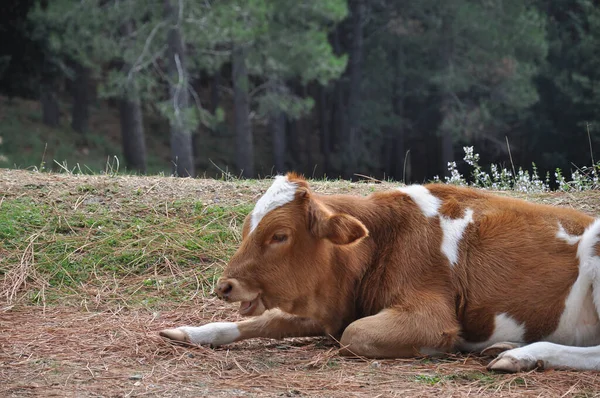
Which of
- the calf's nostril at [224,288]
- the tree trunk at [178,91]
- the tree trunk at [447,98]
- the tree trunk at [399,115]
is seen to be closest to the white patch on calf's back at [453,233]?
the calf's nostril at [224,288]

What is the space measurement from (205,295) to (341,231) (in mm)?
1934

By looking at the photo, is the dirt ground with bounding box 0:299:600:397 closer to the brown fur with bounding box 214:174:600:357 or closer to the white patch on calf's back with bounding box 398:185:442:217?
the brown fur with bounding box 214:174:600:357

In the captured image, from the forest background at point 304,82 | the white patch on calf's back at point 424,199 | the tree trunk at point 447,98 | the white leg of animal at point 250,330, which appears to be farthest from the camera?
the tree trunk at point 447,98

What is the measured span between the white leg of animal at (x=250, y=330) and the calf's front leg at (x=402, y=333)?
448mm

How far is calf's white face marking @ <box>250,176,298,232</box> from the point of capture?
4586mm

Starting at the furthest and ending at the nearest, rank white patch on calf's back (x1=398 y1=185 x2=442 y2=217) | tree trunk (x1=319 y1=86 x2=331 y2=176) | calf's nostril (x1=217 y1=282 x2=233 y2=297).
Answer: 1. tree trunk (x1=319 y1=86 x2=331 y2=176)
2. white patch on calf's back (x1=398 y1=185 x2=442 y2=217)
3. calf's nostril (x1=217 y1=282 x2=233 y2=297)

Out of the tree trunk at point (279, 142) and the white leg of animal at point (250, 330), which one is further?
the tree trunk at point (279, 142)

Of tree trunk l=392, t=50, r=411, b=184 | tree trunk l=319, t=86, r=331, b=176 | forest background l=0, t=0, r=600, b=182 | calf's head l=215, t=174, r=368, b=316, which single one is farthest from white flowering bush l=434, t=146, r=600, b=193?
tree trunk l=319, t=86, r=331, b=176

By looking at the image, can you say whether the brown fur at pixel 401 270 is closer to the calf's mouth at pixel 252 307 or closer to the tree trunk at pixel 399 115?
the calf's mouth at pixel 252 307

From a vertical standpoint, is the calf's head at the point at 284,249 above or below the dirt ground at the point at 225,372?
above

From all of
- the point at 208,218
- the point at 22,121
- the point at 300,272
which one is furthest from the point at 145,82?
the point at 300,272

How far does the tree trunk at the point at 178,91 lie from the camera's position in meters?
20.3

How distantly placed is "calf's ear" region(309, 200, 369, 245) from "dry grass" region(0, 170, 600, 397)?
2.14ft

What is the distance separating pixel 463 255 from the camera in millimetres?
4789
